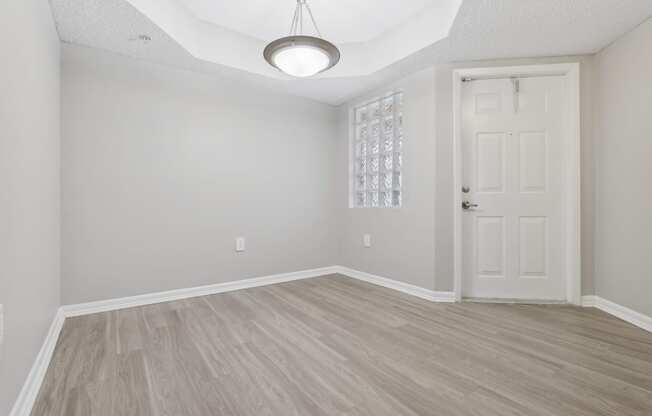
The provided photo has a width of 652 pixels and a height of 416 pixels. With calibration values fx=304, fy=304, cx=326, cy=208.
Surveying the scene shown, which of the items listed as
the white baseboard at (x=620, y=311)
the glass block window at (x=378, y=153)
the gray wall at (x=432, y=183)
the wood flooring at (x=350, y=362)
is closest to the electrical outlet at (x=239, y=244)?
the wood flooring at (x=350, y=362)

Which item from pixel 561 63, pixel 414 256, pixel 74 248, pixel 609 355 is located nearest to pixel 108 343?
pixel 74 248

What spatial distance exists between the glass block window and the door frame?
588 millimetres

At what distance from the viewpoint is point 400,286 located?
3.10 metres

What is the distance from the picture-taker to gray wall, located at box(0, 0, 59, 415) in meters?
1.13

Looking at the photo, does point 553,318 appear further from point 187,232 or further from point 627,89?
point 187,232

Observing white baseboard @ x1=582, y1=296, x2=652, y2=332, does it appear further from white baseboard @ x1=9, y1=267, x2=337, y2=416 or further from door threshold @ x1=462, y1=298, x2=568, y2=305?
white baseboard @ x1=9, y1=267, x2=337, y2=416

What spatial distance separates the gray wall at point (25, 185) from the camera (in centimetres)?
113

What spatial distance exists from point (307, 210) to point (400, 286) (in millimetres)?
1381

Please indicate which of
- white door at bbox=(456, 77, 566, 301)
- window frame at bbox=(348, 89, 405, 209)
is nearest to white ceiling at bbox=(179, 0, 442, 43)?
window frame at bbox=(348, 89, 405, 209)

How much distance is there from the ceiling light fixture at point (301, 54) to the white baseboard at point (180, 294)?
6.96 ft

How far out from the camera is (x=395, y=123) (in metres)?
3.26

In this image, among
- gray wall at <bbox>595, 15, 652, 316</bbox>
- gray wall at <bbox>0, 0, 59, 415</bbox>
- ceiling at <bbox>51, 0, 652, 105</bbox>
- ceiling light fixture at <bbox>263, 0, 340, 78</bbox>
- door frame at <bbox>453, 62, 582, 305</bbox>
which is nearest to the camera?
gray wall at <bbox>0, 0, 59, 415</bbox>

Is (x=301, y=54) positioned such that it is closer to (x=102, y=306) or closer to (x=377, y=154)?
(x=377, y=154)

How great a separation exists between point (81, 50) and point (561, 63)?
3990mm
